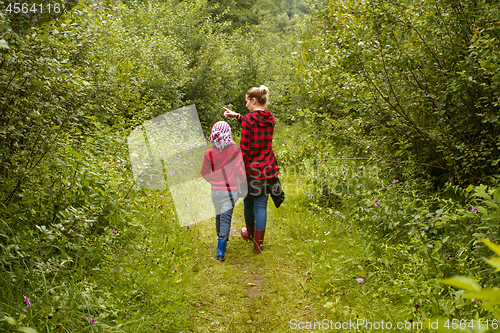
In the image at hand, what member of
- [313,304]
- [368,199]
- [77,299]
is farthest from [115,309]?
[368,199]

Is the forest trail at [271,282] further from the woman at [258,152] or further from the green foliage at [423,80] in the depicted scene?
the green foliage at [423,80]

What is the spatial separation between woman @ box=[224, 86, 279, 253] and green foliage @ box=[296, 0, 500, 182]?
0.58 m

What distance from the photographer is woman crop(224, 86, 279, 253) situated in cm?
461

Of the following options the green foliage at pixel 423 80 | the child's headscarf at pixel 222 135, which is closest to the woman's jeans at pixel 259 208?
the child's headscarf at pixel 222 135

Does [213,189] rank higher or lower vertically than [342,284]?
higher

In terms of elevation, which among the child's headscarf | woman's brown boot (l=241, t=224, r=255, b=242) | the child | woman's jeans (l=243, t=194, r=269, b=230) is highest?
the child's headscarf

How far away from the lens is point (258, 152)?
4.71 metres

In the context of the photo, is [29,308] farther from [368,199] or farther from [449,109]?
[449,109]

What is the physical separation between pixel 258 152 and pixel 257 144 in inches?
4.6

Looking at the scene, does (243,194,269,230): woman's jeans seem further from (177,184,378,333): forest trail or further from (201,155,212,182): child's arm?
(201,155,212,182): child's arm

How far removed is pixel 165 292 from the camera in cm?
331

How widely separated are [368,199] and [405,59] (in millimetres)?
1824

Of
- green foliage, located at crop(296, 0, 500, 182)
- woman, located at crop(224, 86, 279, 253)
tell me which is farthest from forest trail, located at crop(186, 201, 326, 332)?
green foliage, located at crop(296, 0, 500, 182)

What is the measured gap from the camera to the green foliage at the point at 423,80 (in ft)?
12.5
